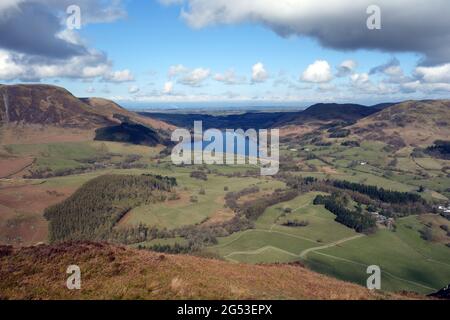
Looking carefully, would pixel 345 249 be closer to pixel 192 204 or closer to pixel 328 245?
pixel 328 245

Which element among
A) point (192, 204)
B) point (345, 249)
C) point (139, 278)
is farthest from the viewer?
point (192, 204)

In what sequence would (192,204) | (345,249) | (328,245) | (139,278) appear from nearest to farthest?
(139,278), (345,249), (328,245), (192,204)

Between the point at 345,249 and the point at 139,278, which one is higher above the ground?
the point at 139,278

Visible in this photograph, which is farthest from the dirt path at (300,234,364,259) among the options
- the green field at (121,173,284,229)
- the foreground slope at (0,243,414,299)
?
the foreground slope at (0,243,414,299)

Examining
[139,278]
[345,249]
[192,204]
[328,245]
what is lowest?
[345,249]

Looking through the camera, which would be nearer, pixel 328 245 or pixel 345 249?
pixel 345 249

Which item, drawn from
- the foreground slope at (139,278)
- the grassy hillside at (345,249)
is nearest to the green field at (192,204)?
the grassy hillside at (345,249)

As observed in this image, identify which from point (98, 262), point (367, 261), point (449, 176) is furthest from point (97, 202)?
point (449, 176)

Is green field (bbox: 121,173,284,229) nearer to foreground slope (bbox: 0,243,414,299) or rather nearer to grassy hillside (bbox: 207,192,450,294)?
grassy hillside (bbox: 207,192,450,294)

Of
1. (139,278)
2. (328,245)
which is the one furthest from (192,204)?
(139,278)
